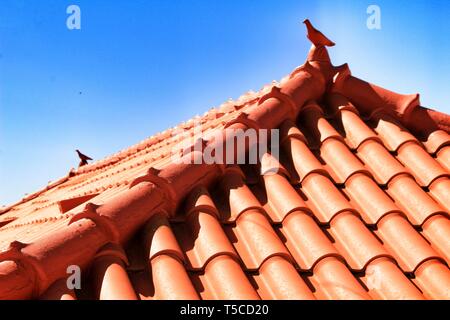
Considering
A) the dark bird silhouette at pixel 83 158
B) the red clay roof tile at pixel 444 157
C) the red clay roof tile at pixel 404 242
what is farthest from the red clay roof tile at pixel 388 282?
the dark bird silhouette at pixel 83 158

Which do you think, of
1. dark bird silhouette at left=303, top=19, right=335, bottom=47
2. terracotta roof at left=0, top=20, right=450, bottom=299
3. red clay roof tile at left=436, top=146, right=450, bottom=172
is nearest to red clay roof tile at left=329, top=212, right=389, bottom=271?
terracotta roof at left=0, top=20, right=450, bottom=299

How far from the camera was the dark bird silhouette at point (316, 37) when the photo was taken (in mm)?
6270

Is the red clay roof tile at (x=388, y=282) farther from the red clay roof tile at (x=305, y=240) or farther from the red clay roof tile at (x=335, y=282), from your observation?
the red clay roof tile at (x=305, y=240)

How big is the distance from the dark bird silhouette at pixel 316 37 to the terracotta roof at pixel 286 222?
0.41m

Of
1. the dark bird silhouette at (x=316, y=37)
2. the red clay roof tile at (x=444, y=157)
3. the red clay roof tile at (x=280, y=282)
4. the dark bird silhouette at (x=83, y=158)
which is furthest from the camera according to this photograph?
the dark bird silhouette at (x=83, y=158)

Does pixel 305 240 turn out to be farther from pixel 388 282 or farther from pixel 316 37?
pixel 316 37

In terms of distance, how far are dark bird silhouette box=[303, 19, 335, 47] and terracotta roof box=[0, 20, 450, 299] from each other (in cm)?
41

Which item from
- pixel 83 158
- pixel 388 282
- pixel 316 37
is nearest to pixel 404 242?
pixel 388 282

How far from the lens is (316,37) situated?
6.30m

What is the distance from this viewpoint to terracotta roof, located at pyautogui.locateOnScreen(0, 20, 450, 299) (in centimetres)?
368

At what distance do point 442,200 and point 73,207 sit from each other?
3.37 metres

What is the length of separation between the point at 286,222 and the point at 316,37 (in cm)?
261

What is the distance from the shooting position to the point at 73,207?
574cm
